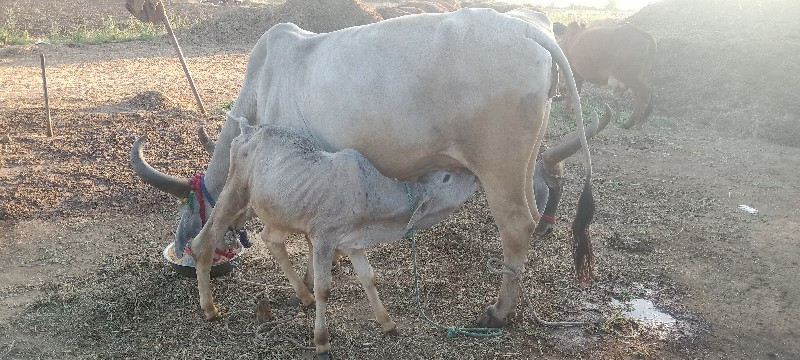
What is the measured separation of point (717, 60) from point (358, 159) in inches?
442

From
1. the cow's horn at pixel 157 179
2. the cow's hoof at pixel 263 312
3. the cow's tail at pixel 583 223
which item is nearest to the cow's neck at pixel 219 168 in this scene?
the cow's horn at pixel 157 179

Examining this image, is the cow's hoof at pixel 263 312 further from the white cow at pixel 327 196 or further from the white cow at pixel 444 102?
the white cow at pixel 327 196

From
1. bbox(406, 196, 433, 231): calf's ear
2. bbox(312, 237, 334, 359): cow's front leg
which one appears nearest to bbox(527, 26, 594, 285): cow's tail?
bbox(406, 196, 433, 231): calf's ear

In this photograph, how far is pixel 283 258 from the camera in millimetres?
4836

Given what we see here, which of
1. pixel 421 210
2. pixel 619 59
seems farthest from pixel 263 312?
pixel 619 59

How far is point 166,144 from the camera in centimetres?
839

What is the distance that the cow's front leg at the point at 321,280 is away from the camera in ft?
13.7

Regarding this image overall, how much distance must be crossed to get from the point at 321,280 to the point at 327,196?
0.57 m

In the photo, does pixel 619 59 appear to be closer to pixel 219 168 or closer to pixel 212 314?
pixel 219 168

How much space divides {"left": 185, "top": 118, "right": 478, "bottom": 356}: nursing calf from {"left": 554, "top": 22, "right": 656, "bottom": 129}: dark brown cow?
7.85 meters

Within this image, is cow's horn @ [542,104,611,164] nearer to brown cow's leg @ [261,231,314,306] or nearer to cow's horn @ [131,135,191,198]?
brown cow's leg @ [261,231,314,306]

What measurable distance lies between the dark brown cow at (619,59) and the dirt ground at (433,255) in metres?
0.79

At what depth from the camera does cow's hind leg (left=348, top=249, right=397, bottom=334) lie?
174 inches

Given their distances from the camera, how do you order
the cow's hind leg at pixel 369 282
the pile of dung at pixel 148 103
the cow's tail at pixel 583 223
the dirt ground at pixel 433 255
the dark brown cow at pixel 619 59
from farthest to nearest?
the dark brown cow at pixel 619 59 → the pile of dung at pixel 148 103 → the dirt ground at pixel 433 255 → the cow's tail at pixel 583 223 → the cow's hind leg at pixel 369 282
